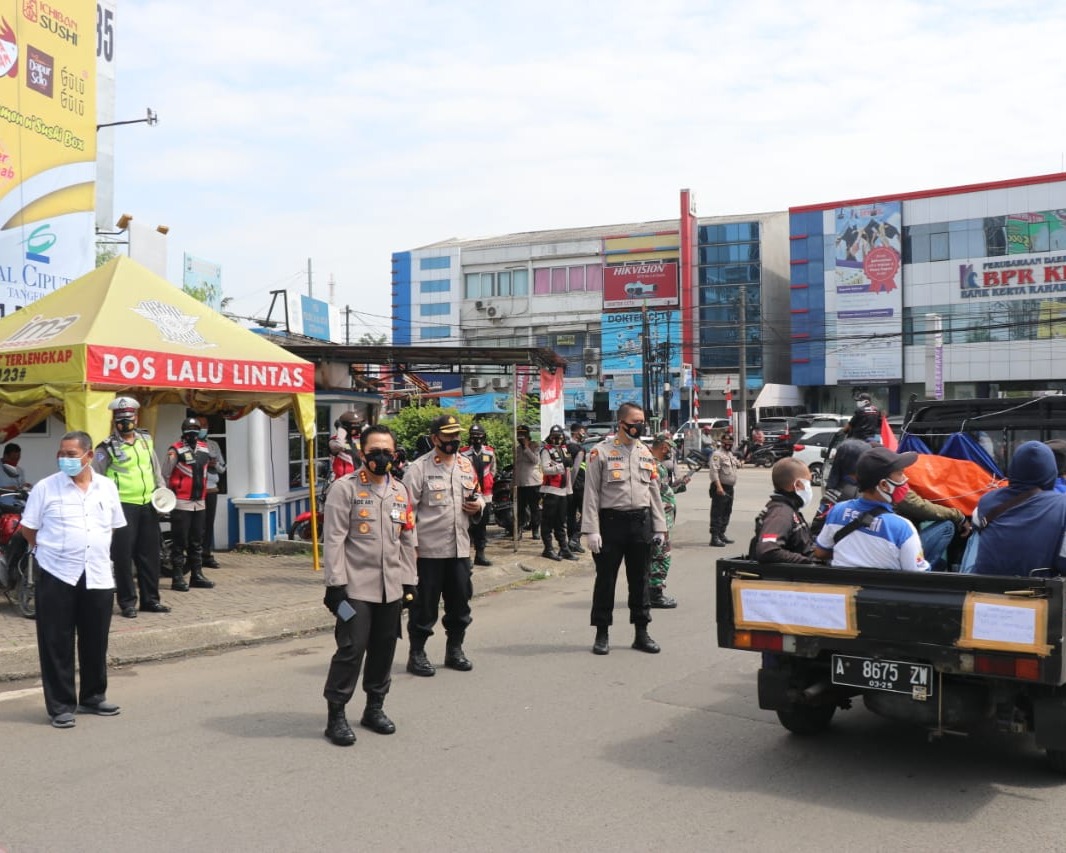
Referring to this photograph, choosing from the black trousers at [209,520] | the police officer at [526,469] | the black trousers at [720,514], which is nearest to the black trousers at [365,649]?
the black trousers at [209,520]

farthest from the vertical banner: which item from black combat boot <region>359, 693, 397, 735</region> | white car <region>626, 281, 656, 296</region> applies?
white car <region>626, 281, 656, 296</region>

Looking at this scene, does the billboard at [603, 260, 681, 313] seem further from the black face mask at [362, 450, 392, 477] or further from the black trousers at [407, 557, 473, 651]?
the black face mask at [362, 450, 392, 477]

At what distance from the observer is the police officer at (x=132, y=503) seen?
8617mm

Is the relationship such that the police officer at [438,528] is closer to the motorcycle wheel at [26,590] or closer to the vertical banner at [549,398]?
the motorcycle wheel at [26,590]

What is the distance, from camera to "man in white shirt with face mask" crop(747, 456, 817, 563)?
5285 mm

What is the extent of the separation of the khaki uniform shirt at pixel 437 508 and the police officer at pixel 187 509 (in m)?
4.06

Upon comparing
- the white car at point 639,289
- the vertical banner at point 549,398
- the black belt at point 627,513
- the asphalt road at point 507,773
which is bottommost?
the asphalt road at point 507,773

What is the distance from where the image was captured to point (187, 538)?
34.1 ft

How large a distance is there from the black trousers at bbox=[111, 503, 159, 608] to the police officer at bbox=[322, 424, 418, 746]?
3.77m

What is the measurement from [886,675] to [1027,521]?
100cm

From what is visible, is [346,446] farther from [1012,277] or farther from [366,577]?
[1012,277]

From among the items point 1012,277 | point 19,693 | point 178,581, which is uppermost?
point 1012,277

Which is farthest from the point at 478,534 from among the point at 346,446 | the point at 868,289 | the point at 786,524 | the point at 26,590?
the point at 868,289

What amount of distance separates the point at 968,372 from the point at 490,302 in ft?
96.4
